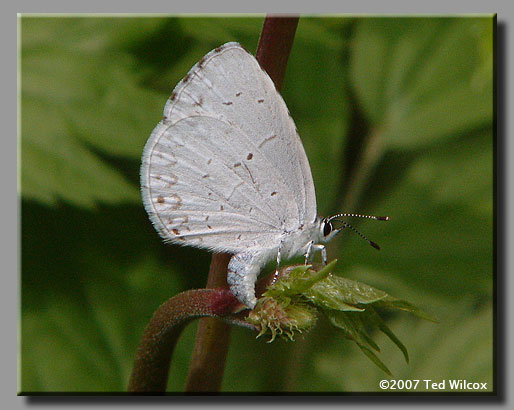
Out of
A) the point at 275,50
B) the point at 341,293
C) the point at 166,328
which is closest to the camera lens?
the point at 341,293

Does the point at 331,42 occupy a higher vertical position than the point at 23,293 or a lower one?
higher

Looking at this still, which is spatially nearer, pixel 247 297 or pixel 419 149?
pixel 247 297

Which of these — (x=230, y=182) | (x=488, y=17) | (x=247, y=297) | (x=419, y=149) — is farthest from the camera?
(x=419, y=149)

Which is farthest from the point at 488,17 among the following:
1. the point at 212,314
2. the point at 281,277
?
the point at 212,314

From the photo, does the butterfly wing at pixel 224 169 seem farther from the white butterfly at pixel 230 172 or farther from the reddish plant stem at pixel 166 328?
the reddish plant stem at pixel 166 328

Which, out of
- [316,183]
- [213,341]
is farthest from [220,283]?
[316,183]

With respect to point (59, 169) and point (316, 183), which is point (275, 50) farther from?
point (59, 169)

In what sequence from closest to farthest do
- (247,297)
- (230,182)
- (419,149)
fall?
(247,297) < (230,182) < (419,149)

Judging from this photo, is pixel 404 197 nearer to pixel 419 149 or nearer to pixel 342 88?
pixel 419 149
